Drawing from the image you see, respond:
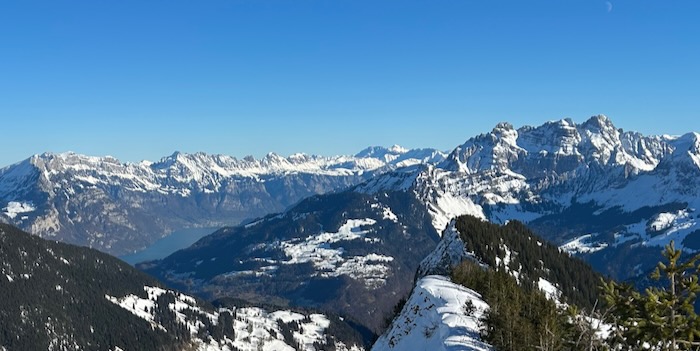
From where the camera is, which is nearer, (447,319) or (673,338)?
(673,338)

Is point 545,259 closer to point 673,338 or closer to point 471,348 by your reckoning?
point 471,348

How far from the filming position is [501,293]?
53.8 metres

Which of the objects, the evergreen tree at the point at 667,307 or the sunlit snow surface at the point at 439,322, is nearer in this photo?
the evergreen tree at the point at 667,307

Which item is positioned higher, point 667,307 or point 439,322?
point 439,322

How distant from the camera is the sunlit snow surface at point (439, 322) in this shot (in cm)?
4719

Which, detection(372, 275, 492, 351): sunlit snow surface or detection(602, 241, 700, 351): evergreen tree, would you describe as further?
detection(372, 275, 492, 351): sunlit snow surface

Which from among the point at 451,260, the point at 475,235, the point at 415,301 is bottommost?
the point at 415,301

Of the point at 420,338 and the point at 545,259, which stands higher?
the point at 545,259

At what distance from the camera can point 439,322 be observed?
2064 inches

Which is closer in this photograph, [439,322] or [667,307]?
[667,307]

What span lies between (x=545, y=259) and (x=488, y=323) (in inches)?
4155

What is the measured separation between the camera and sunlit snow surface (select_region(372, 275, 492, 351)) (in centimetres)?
4719

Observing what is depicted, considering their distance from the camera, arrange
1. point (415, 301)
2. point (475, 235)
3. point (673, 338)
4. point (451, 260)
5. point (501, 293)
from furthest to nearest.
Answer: point (475, 235) < point (451, 260) < point (415, 301) < point (501, 293) < point (673, 338)

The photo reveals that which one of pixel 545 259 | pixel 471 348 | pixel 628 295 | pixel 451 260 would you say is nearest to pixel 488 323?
pixel 471 348
